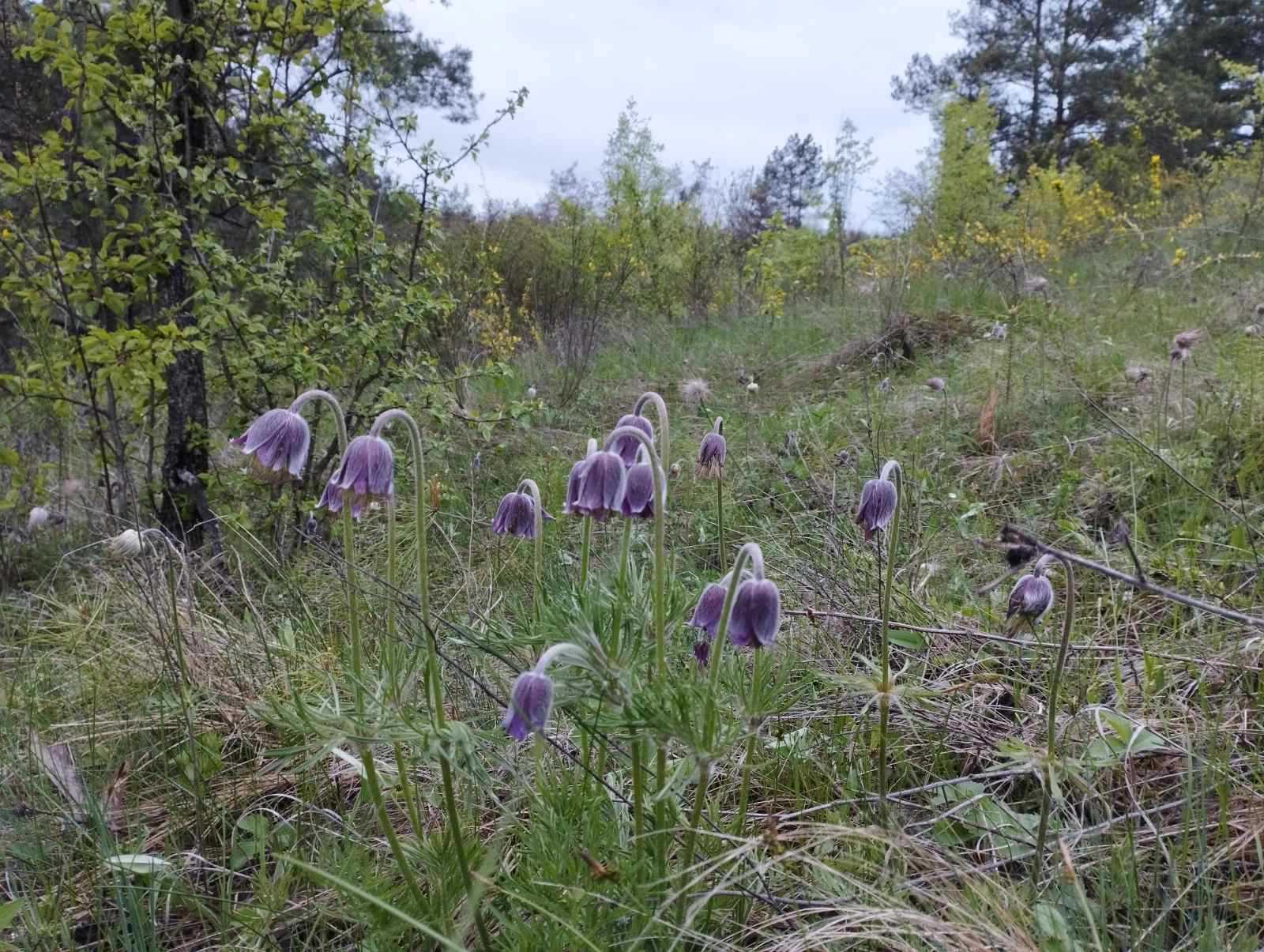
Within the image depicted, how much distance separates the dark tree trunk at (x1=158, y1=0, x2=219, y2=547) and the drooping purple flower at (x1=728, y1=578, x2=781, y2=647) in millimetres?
2714

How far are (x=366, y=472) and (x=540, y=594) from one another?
1.12 feet

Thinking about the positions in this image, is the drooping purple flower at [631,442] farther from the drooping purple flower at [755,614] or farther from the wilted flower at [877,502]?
the wilted flower at [877,502]

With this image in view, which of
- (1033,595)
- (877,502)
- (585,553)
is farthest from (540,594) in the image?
(1033,595)

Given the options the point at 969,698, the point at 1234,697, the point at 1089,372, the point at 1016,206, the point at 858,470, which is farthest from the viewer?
the point at 1016,206

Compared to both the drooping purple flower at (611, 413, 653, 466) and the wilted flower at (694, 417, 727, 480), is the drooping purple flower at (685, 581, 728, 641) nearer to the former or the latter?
the drooping purple flower at (611, 413, 653, 466)

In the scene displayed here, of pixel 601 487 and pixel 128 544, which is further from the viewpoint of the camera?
pixel 128 544

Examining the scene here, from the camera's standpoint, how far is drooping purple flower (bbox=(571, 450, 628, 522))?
48.5 inches

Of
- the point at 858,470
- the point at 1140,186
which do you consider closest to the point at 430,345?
the point at 858,470

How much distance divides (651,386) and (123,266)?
4054 millimetres

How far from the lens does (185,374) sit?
343 centimetres

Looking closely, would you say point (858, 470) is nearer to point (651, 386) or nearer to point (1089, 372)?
point (1089, 372)

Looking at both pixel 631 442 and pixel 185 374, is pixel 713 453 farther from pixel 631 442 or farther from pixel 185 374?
pixel 185 374

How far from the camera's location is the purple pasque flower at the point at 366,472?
1.18 metres

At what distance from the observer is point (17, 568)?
4.01m
